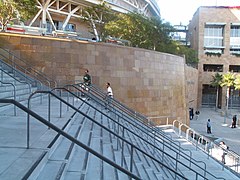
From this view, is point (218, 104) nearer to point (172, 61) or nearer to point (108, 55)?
point (172, 61)

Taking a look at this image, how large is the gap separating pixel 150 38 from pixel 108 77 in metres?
14.1

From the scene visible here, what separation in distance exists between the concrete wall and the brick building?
3311cm

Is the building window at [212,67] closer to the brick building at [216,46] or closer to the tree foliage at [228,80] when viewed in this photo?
the brick building at [216,46]

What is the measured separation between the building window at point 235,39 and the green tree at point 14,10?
4207cm

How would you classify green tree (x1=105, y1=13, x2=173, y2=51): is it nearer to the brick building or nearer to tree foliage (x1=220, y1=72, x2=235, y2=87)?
tree foliage (x1=220, y1=72, x2=235, y2=87)

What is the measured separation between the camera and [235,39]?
52906 mm

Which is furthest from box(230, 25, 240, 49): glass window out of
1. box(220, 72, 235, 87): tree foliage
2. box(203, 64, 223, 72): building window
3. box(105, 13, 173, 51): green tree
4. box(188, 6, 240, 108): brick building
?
box(105, 13, 173, 51): green tree

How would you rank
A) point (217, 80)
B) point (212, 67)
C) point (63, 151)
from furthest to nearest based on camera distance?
point (212, 67), point (217, 80), point (63, 151)

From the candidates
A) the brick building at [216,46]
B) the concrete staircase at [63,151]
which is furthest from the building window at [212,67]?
the concrete staircase at [63,151]

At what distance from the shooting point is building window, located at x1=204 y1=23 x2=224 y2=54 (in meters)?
51.9

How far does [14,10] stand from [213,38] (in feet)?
138

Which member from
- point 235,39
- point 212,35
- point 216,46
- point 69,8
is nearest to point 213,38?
point 212,35

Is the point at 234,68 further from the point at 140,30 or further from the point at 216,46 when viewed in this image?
the point at 140,30

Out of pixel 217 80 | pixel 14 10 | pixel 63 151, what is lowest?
pixel 63 151
